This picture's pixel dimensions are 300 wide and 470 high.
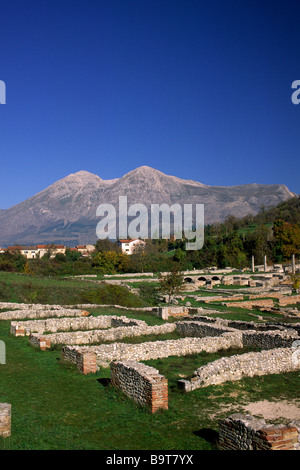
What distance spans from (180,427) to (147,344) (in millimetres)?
7238

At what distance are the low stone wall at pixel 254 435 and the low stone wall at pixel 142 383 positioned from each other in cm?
224

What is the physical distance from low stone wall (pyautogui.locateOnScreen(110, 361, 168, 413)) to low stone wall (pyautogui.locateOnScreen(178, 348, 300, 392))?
5.62 feet

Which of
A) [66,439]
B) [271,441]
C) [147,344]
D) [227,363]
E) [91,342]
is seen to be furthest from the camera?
[91,342]

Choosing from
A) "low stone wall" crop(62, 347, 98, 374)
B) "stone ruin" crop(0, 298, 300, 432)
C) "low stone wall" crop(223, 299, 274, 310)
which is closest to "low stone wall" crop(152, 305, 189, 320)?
"stone ruin" crop(0, 298, 300, 432)

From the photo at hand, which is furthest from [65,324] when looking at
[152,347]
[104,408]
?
[104,408]

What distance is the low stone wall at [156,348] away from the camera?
1562cm

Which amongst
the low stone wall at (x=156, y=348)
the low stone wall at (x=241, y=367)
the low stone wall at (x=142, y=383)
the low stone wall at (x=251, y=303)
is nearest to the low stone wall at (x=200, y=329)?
the low stone wall at (x=156, y=348)

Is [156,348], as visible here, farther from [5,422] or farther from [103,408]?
[5,422]

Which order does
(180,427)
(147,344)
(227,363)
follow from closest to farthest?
1. (180,427)
2. (227,363)
3. (147,344)

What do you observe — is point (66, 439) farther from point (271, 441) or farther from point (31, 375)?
point (31, 375)

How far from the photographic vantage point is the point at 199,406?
1067 centimetres

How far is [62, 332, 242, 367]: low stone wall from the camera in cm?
1562

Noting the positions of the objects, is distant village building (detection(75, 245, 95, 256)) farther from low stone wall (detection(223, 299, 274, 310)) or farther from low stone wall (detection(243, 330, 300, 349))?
low stone wall (detection(243, 330, 300, 349))
